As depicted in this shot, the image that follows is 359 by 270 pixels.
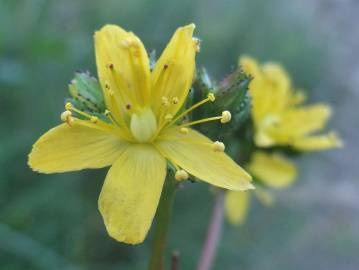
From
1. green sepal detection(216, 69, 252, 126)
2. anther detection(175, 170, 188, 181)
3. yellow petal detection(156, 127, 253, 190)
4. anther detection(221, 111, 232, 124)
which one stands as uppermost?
green sepal detection(216, 69, 252, 126)

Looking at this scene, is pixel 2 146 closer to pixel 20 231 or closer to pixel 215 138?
pixel 20 231

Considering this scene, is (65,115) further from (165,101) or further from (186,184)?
(186,184)

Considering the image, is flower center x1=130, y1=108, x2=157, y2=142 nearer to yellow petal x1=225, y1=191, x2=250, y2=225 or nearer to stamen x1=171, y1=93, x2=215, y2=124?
stamen x1=171, y1=93, x2=215, y2=124

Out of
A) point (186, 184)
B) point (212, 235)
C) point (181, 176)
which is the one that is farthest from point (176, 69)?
point (186, 184)

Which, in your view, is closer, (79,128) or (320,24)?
(79,128)

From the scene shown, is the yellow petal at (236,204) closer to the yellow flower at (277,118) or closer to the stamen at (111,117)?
the yellow flower at (277,118)

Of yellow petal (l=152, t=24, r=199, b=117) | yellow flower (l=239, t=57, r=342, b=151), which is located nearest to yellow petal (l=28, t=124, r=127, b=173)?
yellow petal (l=152, t=24, r=199, b=117)

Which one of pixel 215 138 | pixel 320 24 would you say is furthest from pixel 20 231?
pixel 320 24
